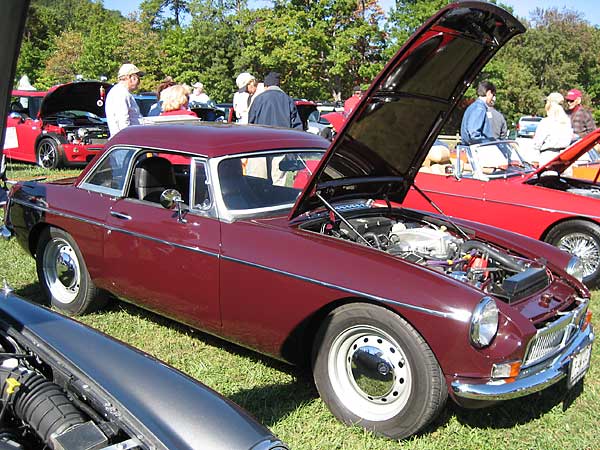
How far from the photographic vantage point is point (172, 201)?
379 cm

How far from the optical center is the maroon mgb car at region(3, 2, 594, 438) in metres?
2.90

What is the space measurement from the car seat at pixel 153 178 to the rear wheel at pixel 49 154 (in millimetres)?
7616

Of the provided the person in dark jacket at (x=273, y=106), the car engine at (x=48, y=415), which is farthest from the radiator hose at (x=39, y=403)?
the person in dark jacket at (x=273, y=106)

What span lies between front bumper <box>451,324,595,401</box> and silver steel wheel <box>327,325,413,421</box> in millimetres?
284

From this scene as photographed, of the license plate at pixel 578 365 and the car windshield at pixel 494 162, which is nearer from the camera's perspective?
the license plate at pixel 578 365

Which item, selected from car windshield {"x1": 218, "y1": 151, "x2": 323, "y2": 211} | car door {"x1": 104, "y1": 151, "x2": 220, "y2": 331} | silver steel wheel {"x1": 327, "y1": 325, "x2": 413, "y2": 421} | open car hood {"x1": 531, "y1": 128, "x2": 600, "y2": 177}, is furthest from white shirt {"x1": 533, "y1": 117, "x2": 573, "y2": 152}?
silver steel wheel {"x1": 327, "y1": 325, "x2": 413, "y2": 421}

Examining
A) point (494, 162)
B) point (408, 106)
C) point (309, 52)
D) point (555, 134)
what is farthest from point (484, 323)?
point (309, 52)

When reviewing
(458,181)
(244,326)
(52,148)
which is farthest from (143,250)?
(52,148)

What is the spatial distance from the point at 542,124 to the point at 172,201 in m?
6.40

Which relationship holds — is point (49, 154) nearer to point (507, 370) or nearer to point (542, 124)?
point (542, 124)

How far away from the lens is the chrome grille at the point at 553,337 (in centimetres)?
294

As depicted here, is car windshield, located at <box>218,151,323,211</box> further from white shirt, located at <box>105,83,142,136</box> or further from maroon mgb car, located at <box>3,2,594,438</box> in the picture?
white shirt, located at <box>105,83,142,136</box>

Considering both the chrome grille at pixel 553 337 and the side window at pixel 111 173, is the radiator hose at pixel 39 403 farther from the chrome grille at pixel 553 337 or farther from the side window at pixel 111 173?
the side window at pixel 111 173

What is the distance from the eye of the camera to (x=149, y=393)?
2.02 meters
